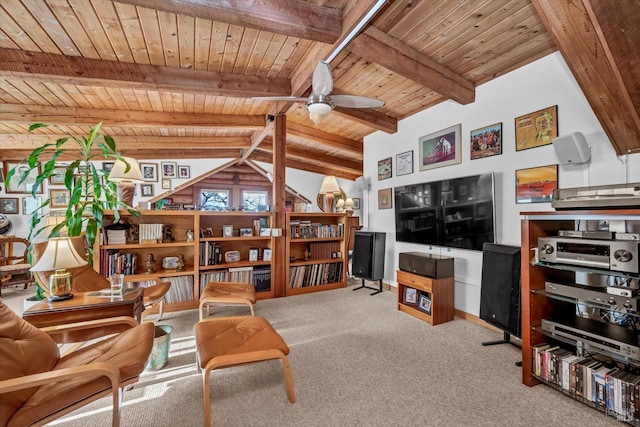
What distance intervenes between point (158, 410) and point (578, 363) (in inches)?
104

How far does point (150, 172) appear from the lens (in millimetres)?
6207

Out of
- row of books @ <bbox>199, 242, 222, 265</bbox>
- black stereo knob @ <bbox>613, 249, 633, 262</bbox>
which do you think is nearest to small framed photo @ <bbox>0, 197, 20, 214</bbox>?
row of books @ <bbox>199, 242, 222, 265</bbox>

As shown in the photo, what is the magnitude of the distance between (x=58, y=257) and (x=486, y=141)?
3965mm

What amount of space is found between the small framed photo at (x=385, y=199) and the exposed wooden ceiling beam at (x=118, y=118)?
228cm

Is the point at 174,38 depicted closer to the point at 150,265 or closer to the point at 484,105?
the point at 150,265

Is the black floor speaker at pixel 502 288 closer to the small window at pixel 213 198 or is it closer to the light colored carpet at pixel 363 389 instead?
the light colored carpet at pixel 363 389

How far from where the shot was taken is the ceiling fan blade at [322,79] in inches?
78.1

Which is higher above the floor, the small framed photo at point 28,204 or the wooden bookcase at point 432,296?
the small framed photo at point 28,204

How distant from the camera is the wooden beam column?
407cm

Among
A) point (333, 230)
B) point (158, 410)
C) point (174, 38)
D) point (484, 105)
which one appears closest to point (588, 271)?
point (484, 105)

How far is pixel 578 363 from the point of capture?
5.83 feet

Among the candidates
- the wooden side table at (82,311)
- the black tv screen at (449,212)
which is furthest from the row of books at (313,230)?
the wooden side table at (82,311)

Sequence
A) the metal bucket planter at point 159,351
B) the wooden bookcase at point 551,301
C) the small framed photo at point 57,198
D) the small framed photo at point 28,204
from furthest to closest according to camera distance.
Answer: the small framed photo at point 57,198
the small framed photo at point 28,204
the metal bucket planter at point 159,351
the wooden bookcase at point 551,301

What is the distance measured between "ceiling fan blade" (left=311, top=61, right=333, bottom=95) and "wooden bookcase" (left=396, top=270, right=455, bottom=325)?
2266mm
